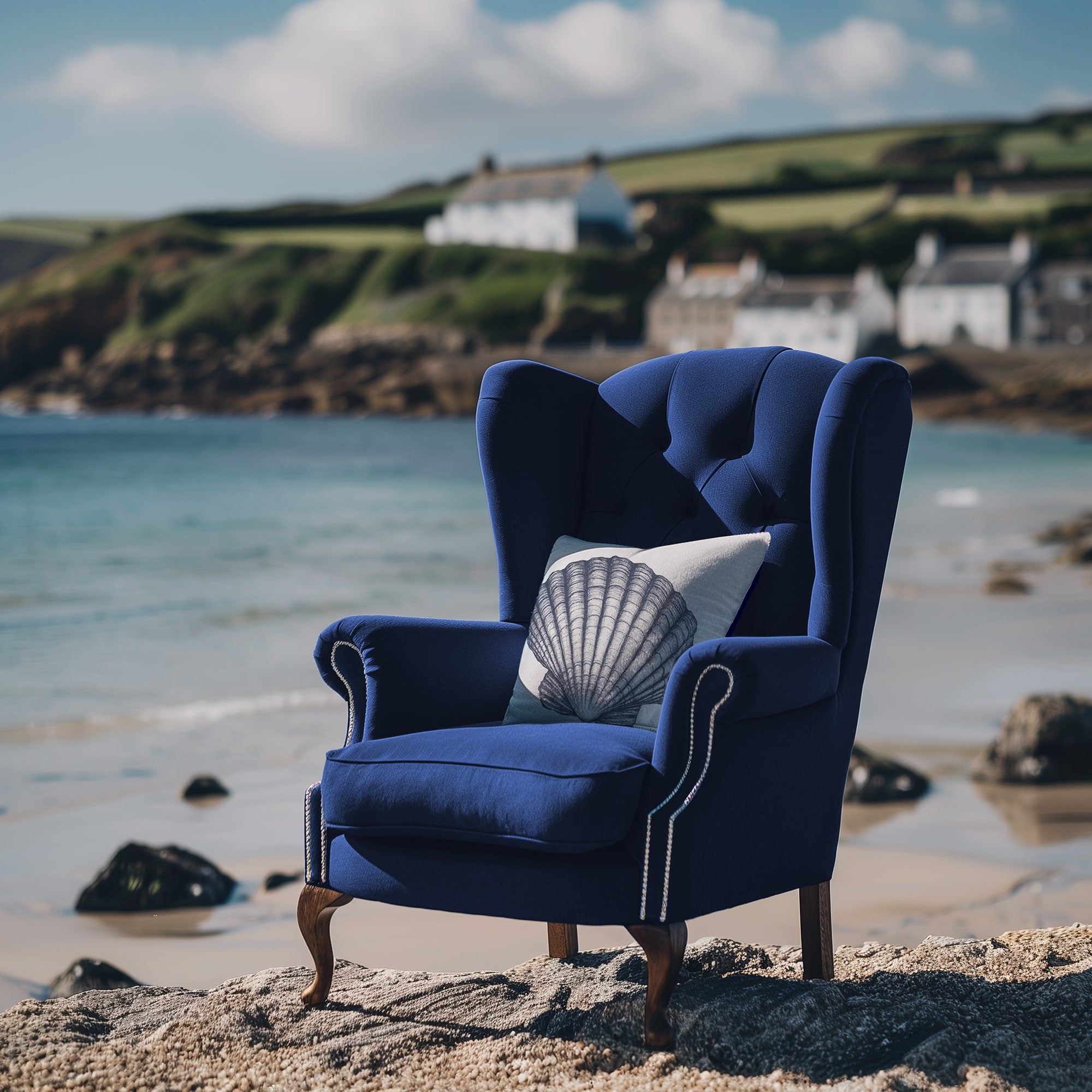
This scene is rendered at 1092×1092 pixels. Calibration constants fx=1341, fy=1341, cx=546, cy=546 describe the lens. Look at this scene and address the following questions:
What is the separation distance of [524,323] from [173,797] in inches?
1315

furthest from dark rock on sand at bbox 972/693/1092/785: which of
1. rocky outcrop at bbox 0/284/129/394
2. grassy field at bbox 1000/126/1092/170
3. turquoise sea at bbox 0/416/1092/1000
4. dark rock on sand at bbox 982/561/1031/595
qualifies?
rocky outcrop at bbox 0/284/129/394

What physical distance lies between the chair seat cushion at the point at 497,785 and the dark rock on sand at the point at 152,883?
1248 mm

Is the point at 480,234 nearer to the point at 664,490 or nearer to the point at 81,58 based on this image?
the point at 81,58

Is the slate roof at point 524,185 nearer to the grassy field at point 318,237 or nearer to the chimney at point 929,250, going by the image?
the grassy field at point 318,237

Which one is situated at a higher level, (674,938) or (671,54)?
(671,54)

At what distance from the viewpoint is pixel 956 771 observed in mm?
4453

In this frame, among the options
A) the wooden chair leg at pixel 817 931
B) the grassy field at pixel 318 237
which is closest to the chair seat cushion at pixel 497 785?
the wooden chair leg at pixel 817 931

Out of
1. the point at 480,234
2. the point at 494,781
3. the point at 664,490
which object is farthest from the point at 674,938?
the point at 480,234

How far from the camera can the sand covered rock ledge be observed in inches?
80.3

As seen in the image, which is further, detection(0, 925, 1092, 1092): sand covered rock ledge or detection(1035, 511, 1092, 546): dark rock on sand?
detection(1035, 511, 1092, 546): dark rock on sand

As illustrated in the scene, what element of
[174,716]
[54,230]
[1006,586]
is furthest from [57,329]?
[174,716]

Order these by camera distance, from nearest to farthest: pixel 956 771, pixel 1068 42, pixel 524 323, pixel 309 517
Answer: pixel 956 771 < pixel 309 517 < pixel 1068 42 < pixel 524 323

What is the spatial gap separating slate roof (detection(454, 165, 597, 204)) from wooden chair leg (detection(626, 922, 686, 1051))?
31.0 metres

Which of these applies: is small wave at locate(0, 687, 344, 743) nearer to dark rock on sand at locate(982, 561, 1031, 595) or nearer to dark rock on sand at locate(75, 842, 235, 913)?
dark rock on sand at locate(75, 842, 235, 913)
